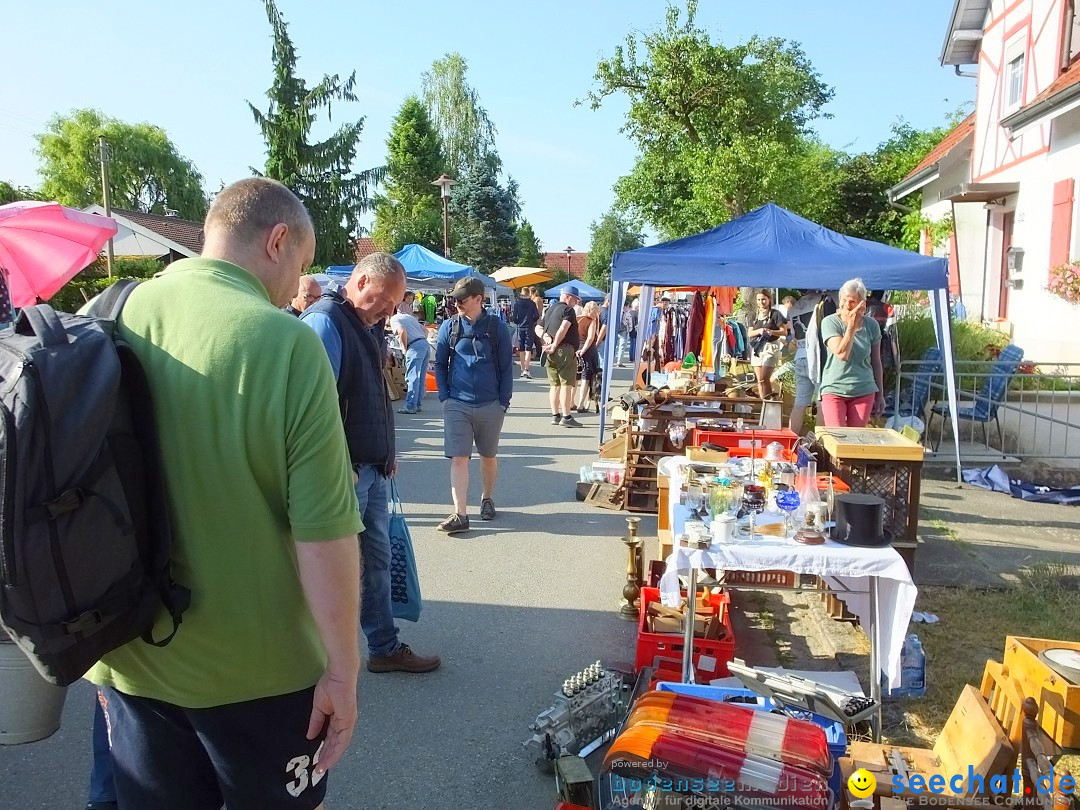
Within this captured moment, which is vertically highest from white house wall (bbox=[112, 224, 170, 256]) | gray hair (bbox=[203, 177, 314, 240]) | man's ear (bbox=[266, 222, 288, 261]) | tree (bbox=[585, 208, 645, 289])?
tree (bbox=[585, 208, 645, 289])

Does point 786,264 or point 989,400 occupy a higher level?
point 786,264

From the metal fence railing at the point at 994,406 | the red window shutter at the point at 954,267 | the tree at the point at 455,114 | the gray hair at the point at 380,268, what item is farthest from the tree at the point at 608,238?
the gray hair at the point at 380,268

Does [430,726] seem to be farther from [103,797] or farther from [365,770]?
[103,797]

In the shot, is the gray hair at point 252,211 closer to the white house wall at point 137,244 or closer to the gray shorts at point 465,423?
the gray shorts at point 465,423

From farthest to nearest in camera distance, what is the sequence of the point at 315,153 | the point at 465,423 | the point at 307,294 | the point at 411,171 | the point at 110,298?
the point at 411,171 → the point at 315,153 → the point at 307,294 → the point at 465,423 → the point at 110,298

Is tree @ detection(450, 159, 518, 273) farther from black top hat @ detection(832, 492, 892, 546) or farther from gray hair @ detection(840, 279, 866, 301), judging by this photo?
black top hat @ detection(832, 492, 892, 546)

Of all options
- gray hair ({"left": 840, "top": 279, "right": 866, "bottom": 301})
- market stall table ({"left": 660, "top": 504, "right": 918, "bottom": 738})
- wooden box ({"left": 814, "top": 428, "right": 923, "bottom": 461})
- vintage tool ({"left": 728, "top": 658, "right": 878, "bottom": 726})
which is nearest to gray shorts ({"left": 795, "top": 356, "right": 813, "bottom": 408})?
gray hair ({"left": 840, "top": 279, "right": 866, "bottom": 301})

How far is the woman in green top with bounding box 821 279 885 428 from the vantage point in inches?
234

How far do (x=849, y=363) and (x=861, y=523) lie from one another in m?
3.22

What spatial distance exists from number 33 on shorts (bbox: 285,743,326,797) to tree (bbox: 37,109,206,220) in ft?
151

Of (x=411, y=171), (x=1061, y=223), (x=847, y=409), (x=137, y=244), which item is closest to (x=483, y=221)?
(x=411, y=171)

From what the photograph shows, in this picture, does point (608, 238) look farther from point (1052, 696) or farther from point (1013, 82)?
point (1052, 696)

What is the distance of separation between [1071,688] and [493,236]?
34496 millimetres

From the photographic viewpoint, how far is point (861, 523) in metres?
3.22
